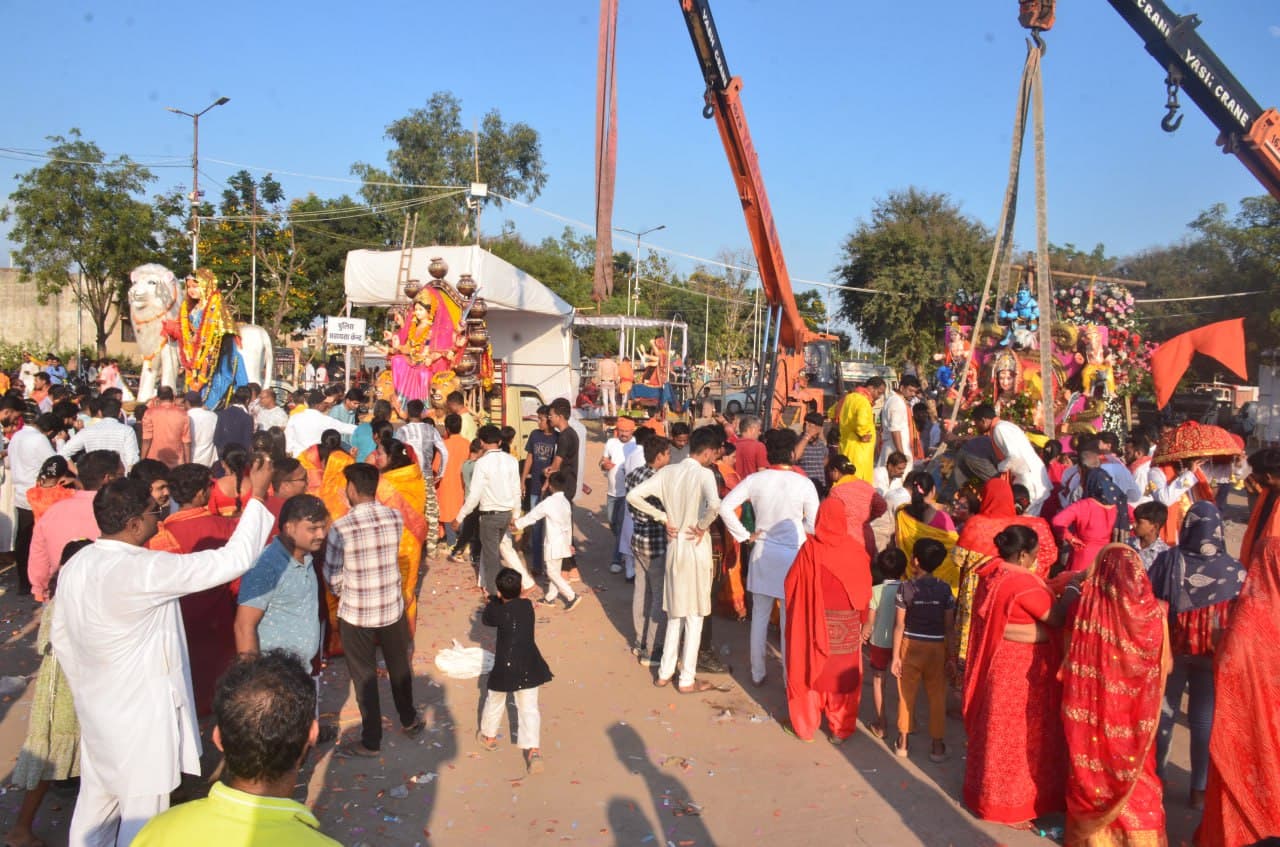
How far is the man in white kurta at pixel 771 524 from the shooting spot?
6.30 m

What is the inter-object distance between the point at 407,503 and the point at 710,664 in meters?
2.53

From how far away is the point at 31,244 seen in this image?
28109 millimetres

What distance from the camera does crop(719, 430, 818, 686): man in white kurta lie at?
6297mm

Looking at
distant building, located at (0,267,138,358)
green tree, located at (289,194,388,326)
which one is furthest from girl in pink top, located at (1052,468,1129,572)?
distant building, located at (0,267,138,358)

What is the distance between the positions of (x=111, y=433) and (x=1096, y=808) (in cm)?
823

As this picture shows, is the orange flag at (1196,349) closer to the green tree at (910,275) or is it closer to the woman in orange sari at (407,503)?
the woman in orange sari at (407,503)

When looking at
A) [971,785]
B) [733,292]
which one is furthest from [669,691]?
[733,292]

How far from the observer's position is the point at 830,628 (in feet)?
18.2

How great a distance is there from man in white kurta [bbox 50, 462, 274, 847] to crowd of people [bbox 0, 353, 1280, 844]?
1 centimetres

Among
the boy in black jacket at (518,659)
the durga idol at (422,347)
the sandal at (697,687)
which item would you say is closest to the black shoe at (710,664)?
the sandal at (697,687)

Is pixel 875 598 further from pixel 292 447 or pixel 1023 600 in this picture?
pixel 292 447

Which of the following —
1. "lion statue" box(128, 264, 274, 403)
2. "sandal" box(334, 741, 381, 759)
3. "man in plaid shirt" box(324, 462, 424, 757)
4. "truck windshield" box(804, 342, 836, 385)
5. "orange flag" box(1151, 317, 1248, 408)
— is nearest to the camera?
"man in plaid shirt" box(324, 462, 424, 757)

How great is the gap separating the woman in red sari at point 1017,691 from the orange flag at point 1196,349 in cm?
505

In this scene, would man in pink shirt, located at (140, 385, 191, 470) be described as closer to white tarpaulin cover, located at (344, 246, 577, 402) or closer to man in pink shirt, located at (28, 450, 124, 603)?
man in pink shirt, located at (28, 450, 124, 603)
